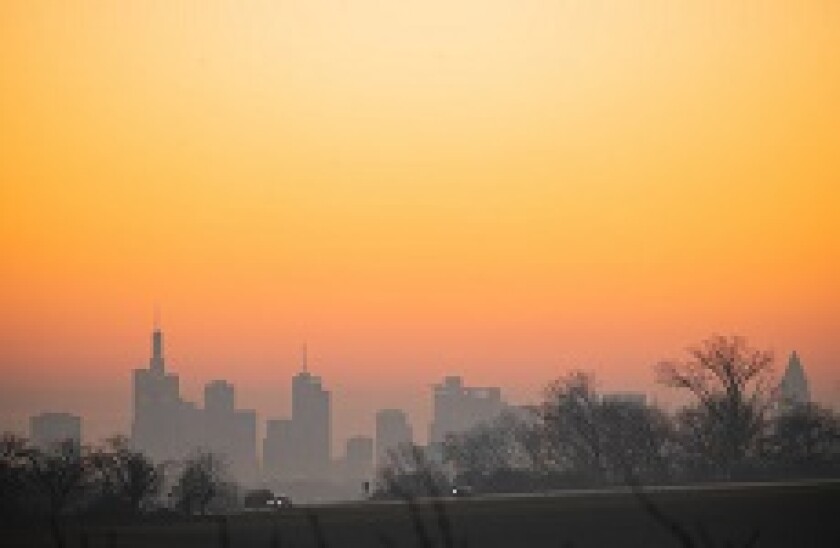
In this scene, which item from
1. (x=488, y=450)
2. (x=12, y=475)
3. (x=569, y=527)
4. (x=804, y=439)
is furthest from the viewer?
(x=488, y=450)

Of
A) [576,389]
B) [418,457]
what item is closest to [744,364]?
[576,389]

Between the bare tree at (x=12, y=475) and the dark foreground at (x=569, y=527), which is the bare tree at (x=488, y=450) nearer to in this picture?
the bare tree at (x=12, y=475)

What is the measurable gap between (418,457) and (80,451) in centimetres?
12219

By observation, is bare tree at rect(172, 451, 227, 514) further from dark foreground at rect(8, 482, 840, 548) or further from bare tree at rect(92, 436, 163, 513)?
dark foreground at rect(8, 482, 840, 548)

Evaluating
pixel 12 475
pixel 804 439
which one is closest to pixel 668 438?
pixel 804 439

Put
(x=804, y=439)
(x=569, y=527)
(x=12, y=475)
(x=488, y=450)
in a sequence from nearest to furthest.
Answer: (x=569, y=527) < (x=12, y=475) < (x=804, y=439) < (x=488, y=450)

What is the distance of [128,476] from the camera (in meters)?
113

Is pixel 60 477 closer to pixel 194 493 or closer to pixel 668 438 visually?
pixel 194 493

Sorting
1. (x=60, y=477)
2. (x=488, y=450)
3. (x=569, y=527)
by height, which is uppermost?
(x=488, y=450)

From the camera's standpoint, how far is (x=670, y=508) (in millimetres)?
47844

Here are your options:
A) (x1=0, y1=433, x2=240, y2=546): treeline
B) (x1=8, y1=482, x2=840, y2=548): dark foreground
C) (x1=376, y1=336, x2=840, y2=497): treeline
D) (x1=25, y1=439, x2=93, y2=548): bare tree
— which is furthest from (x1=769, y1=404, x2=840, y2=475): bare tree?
(x1=8, y1=482, x2=840, y2=548): dark foreground

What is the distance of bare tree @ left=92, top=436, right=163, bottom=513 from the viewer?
102 m

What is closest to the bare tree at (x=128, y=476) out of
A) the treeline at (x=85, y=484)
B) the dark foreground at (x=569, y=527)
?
the treeline at (x=85, y=484)

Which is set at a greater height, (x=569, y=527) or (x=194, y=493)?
(x=194, y=493)
